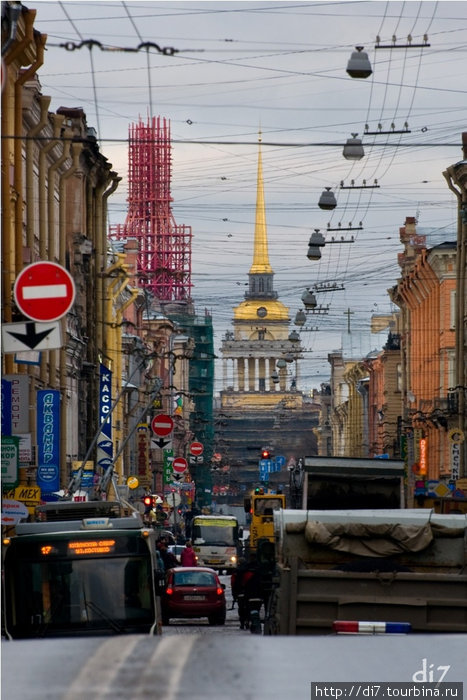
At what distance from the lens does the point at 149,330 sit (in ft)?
380

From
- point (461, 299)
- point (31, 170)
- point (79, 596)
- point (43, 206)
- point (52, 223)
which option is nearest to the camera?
point (79, 596)

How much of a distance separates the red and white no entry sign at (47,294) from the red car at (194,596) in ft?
68.8

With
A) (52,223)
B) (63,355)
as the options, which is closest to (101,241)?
(63,355)

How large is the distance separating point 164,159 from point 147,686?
17729cm

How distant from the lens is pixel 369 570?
1817 cm

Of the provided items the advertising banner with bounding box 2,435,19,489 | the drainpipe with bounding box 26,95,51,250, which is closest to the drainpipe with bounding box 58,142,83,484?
the drainpipe with bounding box 26,95,51,250

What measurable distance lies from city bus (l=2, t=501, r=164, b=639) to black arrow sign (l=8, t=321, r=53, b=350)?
11.0 feet

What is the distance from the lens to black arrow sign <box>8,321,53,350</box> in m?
18.4

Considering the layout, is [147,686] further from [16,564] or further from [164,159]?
[164,159]

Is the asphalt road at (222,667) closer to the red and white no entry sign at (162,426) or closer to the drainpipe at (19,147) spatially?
the drainpipe at (19,147)

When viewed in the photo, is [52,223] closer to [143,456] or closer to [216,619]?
[216,619]

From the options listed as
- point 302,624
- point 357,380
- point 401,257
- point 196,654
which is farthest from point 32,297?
point 357,380

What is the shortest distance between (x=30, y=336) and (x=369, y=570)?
14.6ft

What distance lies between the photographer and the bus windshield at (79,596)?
2047 cm
